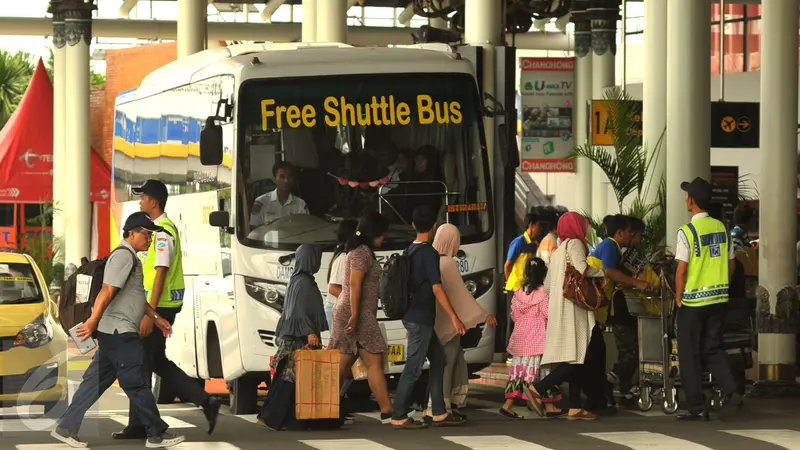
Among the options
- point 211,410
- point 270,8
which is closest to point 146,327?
point 211,410

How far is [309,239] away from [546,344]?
7.59ft

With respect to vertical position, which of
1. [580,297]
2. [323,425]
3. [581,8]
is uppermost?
[581,8]

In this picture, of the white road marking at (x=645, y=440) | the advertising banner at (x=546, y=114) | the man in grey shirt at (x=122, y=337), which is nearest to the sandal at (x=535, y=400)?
the white road marking at (x=645, y=440)

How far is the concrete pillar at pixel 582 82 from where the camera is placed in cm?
3834

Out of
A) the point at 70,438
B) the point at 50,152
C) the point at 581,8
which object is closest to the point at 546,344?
the point at 70,438

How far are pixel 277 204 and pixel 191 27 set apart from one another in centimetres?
1561

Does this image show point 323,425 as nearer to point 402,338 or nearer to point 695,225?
point 402,338

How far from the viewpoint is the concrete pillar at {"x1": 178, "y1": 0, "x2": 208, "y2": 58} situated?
30719mm

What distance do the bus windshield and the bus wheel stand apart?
139cm

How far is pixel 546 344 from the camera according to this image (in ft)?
49.4

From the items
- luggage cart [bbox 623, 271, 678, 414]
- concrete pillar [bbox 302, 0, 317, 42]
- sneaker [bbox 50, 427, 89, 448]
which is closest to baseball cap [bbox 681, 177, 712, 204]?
luggage cart [bbox 623, 271, 678, 414]

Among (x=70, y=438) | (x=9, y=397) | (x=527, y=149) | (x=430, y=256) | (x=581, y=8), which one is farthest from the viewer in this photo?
(x=581, y=8)

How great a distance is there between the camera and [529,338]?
50.5 feet

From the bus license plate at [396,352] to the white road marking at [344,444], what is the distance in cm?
257
